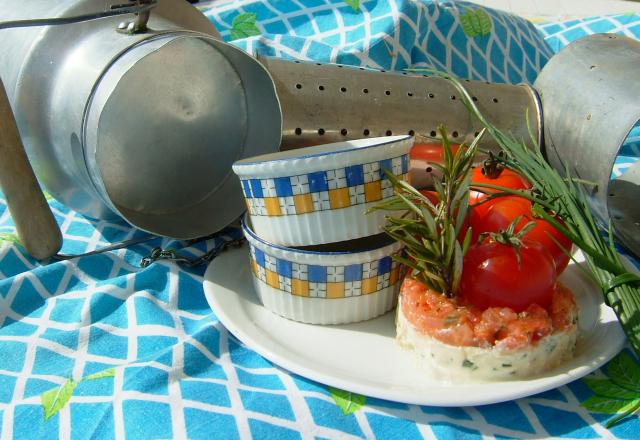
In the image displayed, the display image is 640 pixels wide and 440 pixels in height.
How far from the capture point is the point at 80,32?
654 millimetres

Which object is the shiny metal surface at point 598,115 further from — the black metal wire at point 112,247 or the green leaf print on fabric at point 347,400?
the black metal wire at point 112,247

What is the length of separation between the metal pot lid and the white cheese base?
31 cm

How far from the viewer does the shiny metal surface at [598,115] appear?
0.66 meters

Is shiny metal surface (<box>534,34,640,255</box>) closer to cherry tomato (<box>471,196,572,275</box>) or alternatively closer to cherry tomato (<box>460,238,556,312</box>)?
cherry tomato (<box>471,196,572,275</box>)

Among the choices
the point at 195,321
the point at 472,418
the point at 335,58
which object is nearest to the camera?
the point at 472,418

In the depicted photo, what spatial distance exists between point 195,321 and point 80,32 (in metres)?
0.31

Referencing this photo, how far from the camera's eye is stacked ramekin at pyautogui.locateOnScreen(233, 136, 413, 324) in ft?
1.69

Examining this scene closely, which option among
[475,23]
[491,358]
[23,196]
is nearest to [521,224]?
[491,358]

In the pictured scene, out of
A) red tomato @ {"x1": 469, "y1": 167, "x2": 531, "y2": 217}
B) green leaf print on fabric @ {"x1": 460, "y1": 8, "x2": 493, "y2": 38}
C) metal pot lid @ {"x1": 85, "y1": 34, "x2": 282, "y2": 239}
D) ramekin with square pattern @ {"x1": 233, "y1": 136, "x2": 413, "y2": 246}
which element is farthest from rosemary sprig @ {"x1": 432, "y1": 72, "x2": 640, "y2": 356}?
green leaf print on fabric @ {"x1": 460, "y1": 8, "x2": 493, "y2": 38}

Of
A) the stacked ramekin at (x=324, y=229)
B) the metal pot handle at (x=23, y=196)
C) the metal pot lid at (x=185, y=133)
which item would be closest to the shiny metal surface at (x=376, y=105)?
the metal pot lid at (x=185, y=133)

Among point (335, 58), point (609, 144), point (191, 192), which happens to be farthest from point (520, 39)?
point (191, 192)

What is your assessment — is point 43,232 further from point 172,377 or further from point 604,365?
point 604,365

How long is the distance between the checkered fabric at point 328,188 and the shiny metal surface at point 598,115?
228 millimetres

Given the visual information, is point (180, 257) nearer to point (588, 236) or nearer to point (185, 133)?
point (185, 133)
